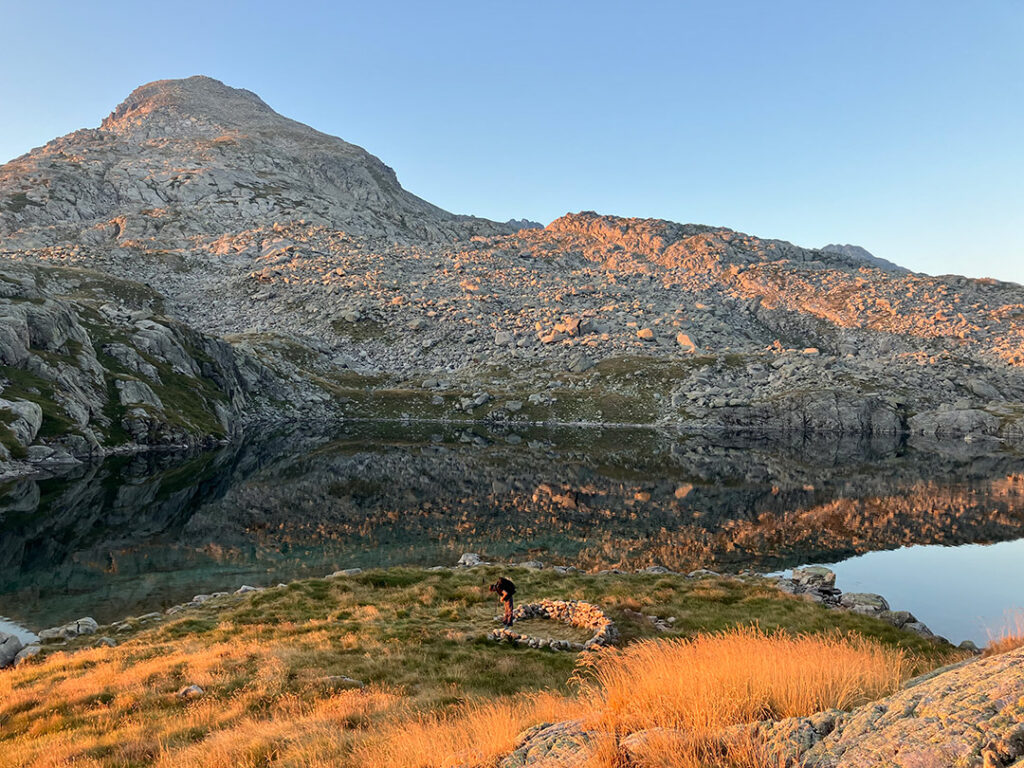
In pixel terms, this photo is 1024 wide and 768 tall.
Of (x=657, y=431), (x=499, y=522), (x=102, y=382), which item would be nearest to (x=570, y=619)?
(x=499, y=522)

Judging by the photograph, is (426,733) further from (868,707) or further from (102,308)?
(102,308)

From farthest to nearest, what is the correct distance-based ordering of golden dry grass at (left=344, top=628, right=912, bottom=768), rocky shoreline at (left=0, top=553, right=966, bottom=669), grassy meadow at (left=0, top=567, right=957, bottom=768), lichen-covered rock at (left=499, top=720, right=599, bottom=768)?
rocky shoreline at (left=0, top=553, right=966, bottom=669) < grassy meadow at (left=0, top=567, right=957, bottom=768) < lichen-covered rock at (left=499, top=720, right=599, bottom=768) < golden dry grass at (left=344, top=628, right=912, bottom=768)

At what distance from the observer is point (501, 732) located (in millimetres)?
7605

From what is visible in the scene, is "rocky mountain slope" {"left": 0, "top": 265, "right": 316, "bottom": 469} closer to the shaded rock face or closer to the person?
the shaded rock face

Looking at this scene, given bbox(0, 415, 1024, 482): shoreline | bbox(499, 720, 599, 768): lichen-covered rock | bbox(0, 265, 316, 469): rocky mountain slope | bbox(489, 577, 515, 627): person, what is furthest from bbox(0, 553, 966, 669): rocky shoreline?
bbox(0, 415, 1024, 482): shoreline

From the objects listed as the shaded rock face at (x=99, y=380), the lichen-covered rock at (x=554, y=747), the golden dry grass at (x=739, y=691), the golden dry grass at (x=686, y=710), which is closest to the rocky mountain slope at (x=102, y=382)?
the shaded rock face at (x=99, y=380)

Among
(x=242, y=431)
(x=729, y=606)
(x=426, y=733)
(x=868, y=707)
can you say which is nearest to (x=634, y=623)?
(x=729, y=606)

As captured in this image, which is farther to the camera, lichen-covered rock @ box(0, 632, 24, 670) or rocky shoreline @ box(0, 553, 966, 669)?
lichen-covered rock @ box(0, 632, 24, 670)

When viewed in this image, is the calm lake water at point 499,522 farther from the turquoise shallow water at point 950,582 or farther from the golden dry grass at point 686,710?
the golden dry grass at point 686,710

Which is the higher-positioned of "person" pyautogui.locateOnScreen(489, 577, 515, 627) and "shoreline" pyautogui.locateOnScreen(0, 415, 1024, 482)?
"person" pyautogui.locateOnScreen(489, 577, 515, 627)

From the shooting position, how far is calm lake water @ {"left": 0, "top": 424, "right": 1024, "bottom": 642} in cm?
3175

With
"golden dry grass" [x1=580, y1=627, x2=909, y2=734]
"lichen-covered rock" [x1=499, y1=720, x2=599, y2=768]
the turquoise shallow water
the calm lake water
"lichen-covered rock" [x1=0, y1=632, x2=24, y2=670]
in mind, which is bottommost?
the calm lake water

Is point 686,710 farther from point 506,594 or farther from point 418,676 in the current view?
point 506,594

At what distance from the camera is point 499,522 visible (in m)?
46.8
